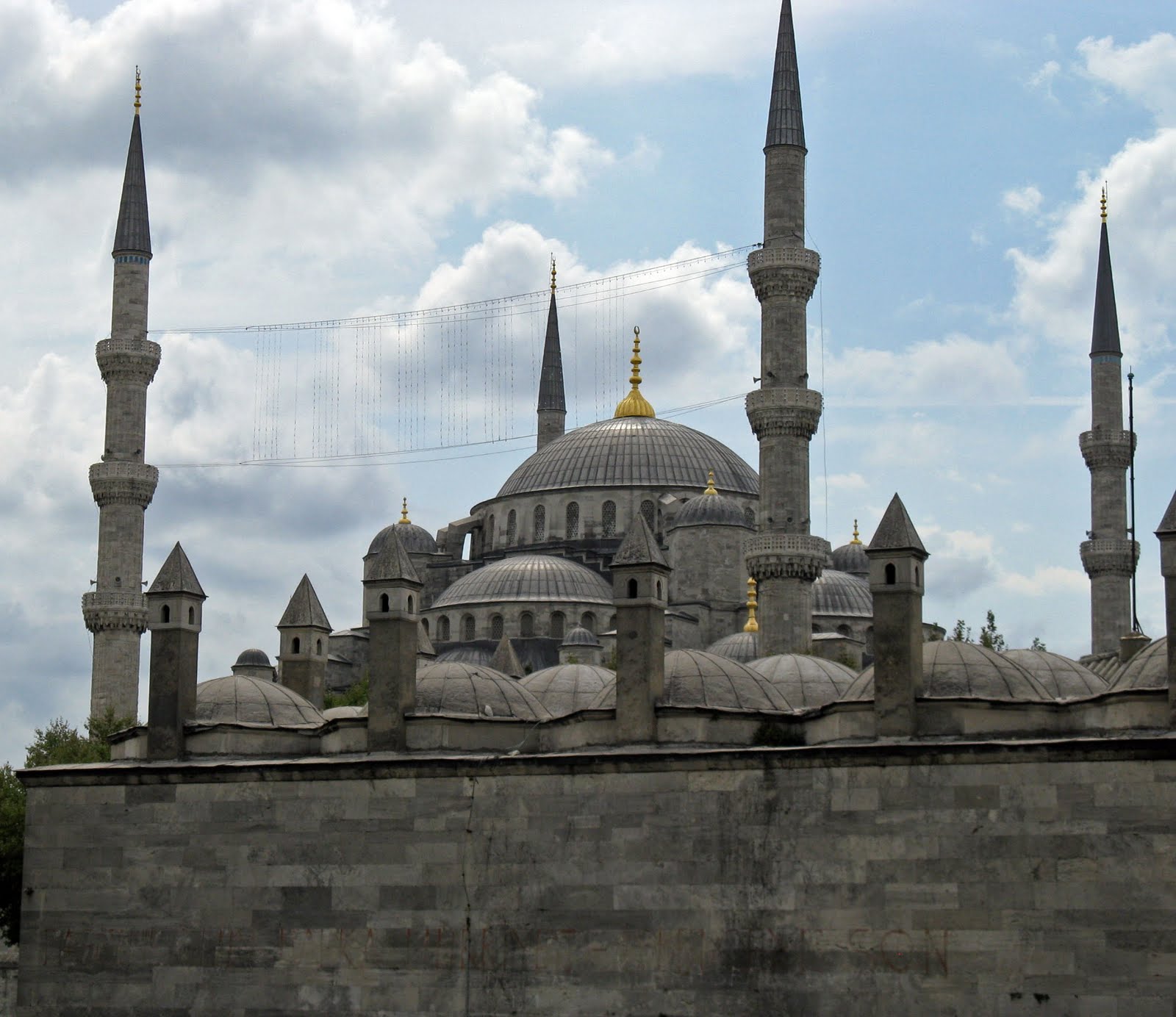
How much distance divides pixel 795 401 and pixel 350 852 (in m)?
22.7

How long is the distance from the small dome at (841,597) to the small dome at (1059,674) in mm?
27131

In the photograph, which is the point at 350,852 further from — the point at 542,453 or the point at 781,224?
the point at 542,453

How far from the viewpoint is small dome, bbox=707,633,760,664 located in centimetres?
4475

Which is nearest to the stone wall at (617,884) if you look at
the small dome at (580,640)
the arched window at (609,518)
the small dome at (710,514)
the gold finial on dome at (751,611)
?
the small dome at (580,640)

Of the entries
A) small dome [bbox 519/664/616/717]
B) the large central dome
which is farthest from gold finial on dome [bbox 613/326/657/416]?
small dome [bbox 519/664/616/717]

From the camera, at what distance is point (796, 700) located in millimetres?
25266

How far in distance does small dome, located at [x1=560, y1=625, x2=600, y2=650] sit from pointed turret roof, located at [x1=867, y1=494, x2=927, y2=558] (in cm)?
2709

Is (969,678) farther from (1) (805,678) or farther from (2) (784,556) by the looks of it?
(2) (784,556)

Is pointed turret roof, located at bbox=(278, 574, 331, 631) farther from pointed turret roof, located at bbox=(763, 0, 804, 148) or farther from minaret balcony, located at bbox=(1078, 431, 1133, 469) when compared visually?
minaret balcony, located at bbox=(1078, 431, 1133, 469)

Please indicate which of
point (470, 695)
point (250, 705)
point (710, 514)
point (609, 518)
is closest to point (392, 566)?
point (470, 695)

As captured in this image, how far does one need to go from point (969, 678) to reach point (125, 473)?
2853 cm

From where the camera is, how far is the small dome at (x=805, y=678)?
83.3 ft

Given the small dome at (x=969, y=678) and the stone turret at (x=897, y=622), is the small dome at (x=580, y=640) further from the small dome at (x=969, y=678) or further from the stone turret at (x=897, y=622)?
the stone turret at (x=897, y=622)

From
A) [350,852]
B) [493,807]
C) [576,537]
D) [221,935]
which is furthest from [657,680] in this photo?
[576,537]
